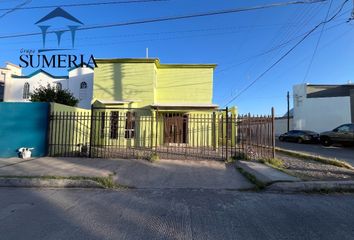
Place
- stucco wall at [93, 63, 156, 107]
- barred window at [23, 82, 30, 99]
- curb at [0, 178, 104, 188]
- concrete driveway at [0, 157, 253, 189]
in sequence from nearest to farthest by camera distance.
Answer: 1. curb at [0, 178, 104, 188]
2. concrete driveway at [0, 157, 253, 189]
3. stucco wall at [93, 63, 156, 107]
4. barred window at [23, 82, 30, 99]

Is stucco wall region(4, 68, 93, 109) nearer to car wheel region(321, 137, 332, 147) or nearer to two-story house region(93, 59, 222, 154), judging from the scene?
two-story house region(93, 59, 222, 154)

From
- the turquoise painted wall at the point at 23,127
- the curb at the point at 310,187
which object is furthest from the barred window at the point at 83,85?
the curb at the point at 310,187

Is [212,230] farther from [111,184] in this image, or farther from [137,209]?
[111,184]

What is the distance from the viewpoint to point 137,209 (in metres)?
5.35

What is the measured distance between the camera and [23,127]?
38.1 ft

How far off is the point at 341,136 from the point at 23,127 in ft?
72.1

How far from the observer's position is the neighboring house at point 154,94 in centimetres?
1777

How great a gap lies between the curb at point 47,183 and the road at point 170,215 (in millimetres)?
377

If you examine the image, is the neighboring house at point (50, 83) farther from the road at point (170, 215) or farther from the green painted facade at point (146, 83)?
the road at point (170, 215)

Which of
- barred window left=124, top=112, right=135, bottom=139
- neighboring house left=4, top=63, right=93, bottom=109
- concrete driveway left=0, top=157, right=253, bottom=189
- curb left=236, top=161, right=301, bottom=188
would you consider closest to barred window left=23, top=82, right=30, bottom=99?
neighboring house left=4, top=63, right=93, bottom=109

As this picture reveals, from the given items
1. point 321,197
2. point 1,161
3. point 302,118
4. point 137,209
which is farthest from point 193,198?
point 302,118

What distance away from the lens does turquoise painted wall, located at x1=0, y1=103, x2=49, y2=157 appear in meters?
11.5

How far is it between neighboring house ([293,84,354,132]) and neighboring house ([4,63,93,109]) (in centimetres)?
2591

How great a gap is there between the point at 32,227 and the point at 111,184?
10.3 feet
